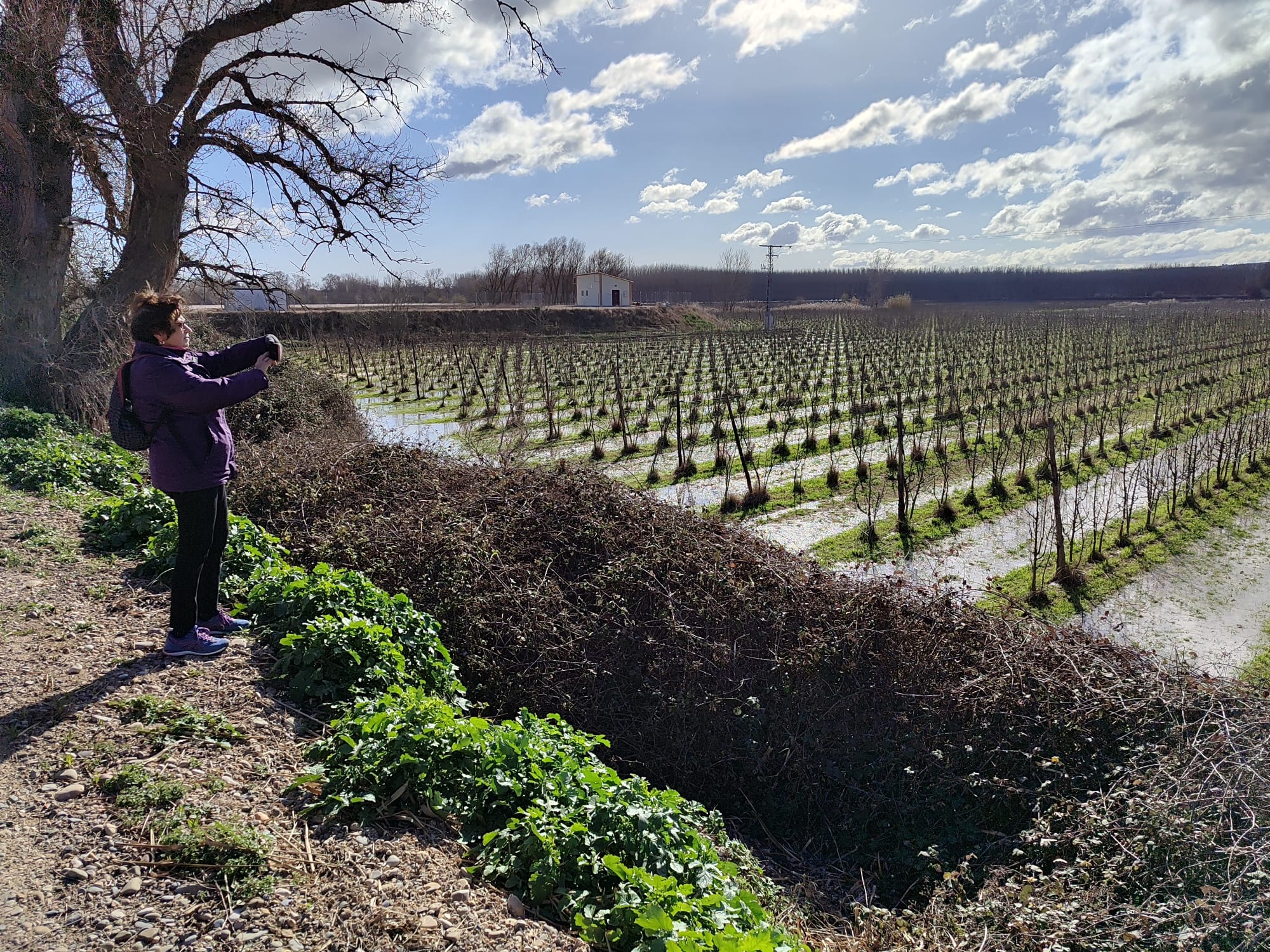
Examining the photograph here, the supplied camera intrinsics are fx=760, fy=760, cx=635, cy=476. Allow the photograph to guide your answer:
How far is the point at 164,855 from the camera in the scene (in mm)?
2471

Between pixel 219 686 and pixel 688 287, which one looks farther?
pixel 688 287

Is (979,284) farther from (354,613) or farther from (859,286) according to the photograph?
(354,613)

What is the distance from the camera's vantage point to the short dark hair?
142 inches

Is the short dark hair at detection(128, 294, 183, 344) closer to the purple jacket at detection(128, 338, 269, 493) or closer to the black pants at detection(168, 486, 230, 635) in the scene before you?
the purple jacket at detection(128, 338, 269, 493)

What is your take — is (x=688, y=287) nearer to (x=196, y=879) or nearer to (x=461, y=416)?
(x=461, y=416)

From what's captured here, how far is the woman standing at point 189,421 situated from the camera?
3627 millimetres

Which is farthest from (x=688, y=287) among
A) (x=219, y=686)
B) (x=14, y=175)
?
(x=219, y=686)

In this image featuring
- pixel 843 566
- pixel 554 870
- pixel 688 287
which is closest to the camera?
pixel 554 870

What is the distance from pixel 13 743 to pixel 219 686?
822 mm

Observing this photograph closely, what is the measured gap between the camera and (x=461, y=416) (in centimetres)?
1750

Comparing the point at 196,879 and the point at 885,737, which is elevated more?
the point at 196,879

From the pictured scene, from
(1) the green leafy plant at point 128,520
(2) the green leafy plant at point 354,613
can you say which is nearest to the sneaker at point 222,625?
(2) the green leafy plant at point 354,613

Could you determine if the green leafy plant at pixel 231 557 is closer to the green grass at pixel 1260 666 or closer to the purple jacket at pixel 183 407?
the purple jacket at pixel 183 407

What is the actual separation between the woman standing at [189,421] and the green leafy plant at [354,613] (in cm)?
42
